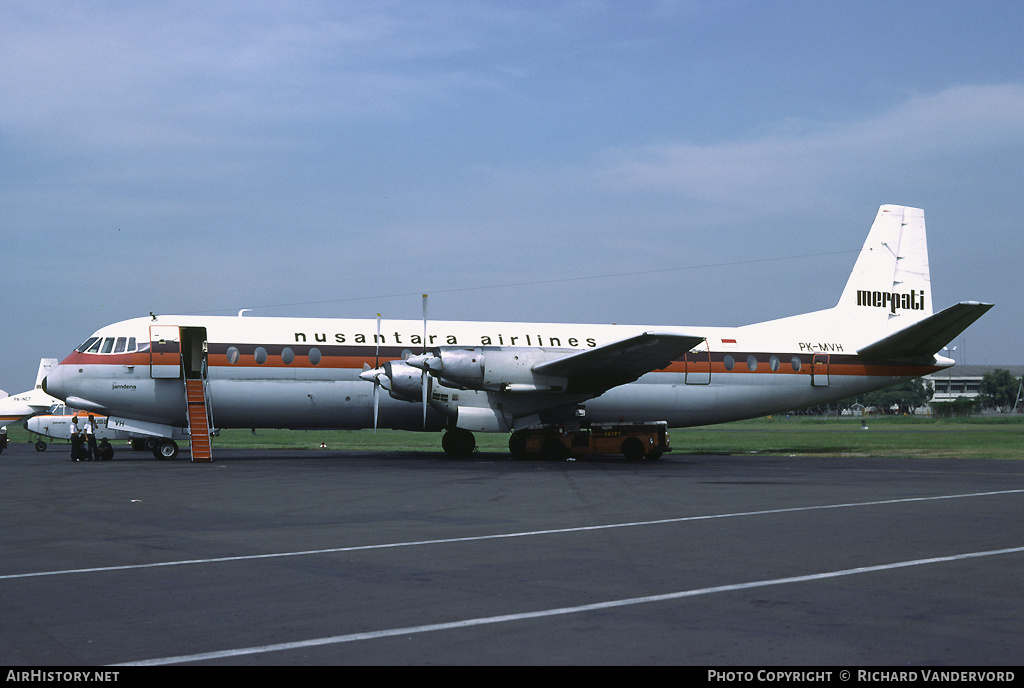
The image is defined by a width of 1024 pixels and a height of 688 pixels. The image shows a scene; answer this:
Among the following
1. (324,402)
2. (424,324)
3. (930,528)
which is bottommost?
Answer: (930,528)

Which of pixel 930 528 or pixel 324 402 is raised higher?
pixel 324 402

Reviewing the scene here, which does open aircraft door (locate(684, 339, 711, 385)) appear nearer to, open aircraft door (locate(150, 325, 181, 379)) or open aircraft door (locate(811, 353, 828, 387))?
open aircraft door (locate(811, 353, 828, 387))

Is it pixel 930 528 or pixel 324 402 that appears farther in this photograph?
pixel 324 402

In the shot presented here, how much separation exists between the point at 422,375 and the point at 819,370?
14.0 metres

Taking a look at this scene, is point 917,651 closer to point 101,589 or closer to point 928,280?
point 101,589

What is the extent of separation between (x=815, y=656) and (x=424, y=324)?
75.4 feet

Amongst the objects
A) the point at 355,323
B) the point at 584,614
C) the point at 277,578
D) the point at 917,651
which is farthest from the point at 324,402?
the point at 917,651

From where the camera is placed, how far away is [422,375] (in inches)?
1013

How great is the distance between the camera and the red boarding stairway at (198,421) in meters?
25.9

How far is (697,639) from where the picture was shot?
19.7 ft

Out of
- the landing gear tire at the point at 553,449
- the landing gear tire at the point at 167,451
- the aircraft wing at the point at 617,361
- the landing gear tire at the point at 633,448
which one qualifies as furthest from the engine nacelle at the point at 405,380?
the landing gear tire at the point at 167,451

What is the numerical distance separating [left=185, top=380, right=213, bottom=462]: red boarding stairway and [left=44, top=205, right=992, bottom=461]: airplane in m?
0.04

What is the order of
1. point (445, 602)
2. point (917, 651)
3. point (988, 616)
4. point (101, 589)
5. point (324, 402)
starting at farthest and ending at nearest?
point (324, 402), point (101, 589), point (445, 602), point (988, 616), point (917, 651)
